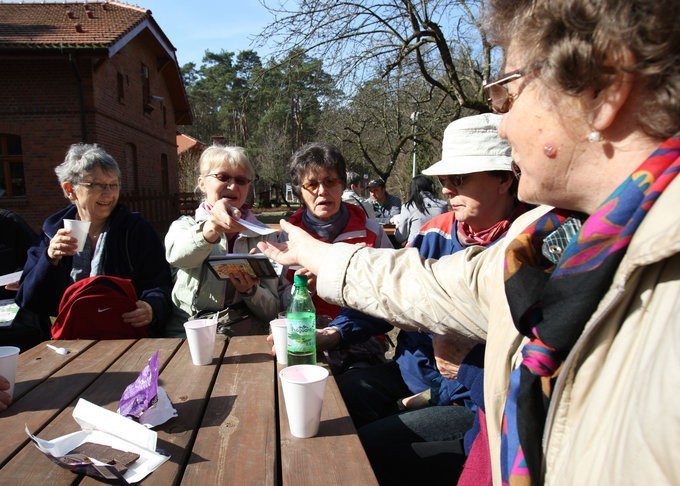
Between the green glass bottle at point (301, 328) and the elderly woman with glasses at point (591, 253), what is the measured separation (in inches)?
29.7

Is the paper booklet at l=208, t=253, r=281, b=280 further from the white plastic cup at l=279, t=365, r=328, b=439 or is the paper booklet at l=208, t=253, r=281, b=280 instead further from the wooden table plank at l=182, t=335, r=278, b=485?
the white plastic cup at l=279, t=365, r=328, b=439

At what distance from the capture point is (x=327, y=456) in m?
1.25

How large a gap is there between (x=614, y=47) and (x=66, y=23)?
16.4 meters

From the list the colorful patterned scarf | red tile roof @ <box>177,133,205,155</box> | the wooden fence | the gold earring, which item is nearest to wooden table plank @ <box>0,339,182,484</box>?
the colorful patterned scarf

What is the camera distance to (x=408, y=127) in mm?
13867

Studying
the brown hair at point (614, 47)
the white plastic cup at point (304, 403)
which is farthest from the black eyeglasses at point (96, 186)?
the brown hair at point (614, 47)

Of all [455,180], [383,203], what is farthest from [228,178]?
[383,203]

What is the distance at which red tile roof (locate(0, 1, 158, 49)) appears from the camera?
37.1 feet

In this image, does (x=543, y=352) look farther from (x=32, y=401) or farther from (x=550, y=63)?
(x=32, y=401)

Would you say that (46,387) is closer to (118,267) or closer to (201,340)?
(201,340)

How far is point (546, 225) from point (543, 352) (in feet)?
1.20

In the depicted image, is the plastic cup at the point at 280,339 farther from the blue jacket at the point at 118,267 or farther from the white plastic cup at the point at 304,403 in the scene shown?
the blue jacket at the point at 118,267

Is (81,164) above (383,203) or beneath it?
above

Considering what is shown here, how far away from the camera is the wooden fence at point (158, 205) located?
14.0 metres
